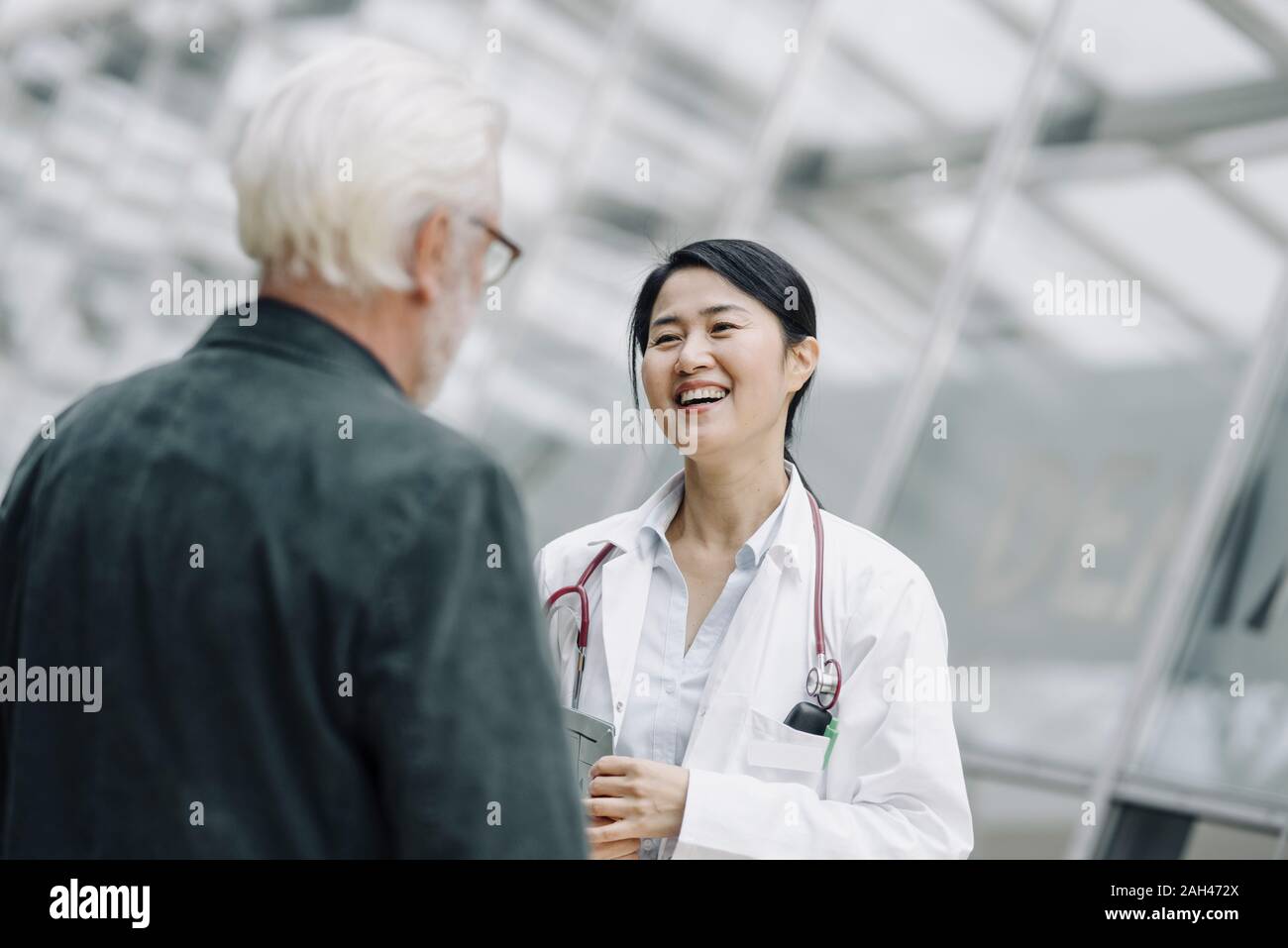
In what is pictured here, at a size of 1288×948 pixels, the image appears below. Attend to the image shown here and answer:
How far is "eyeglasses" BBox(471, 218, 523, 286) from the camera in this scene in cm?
137

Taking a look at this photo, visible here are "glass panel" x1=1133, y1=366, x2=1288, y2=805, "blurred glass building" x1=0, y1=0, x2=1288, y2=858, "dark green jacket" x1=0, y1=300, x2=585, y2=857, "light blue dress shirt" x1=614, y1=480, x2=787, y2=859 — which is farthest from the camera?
"blurred glass building" x1=0, y1=0, x2=1288, y2=858

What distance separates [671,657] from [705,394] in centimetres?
40

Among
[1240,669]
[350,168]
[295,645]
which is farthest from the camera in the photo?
[1240,669]

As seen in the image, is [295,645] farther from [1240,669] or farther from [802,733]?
[1240,669]

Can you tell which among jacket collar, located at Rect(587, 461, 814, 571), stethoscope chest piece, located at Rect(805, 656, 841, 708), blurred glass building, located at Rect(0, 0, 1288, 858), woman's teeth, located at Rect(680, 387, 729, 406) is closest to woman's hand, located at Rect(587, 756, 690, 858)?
stethoscope chest piece, located at Rect(805, 656, 841, 708)

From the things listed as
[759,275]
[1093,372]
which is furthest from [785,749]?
[1093,372]

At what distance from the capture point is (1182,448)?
4.29 metres

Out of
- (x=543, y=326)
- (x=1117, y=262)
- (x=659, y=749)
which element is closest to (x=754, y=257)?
(x=659, y=749)

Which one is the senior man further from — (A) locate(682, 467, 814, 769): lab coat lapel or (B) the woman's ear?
(B) the woman's ear

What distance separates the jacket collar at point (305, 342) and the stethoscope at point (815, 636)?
893mm

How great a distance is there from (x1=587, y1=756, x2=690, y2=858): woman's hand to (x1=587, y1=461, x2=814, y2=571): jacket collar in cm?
38

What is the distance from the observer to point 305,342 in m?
1.27

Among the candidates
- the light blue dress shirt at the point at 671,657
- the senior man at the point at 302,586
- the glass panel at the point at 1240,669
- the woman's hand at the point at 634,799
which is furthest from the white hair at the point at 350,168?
the glass panel at the point at 1240,669

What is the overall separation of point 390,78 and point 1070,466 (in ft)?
12.0
